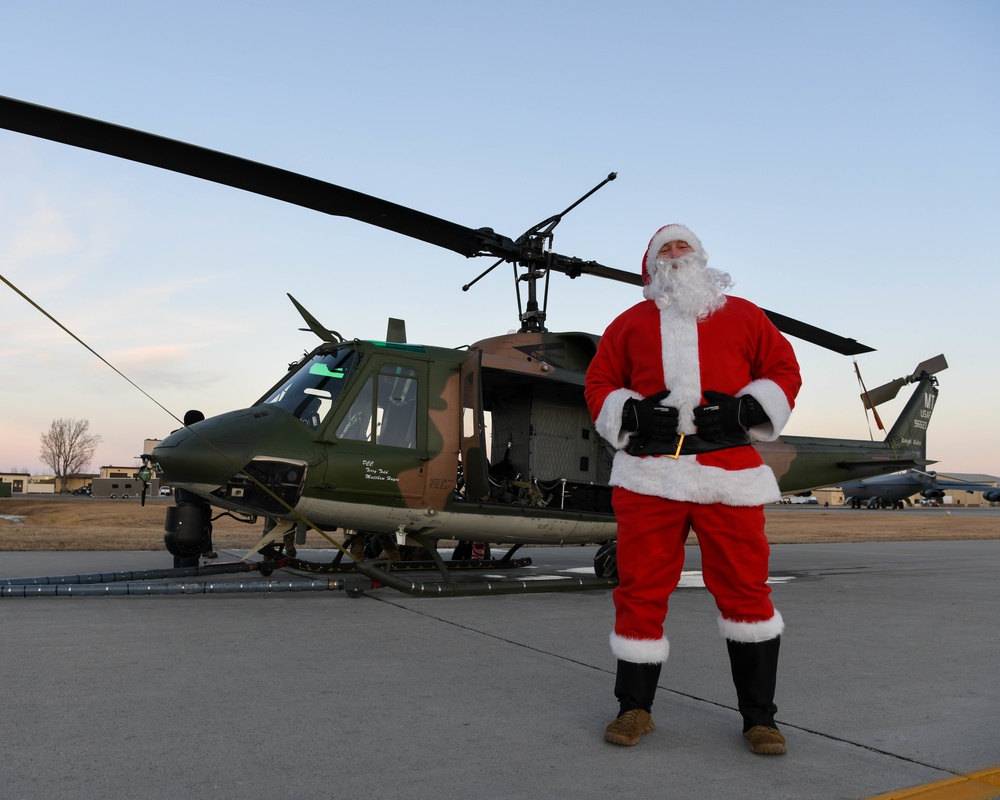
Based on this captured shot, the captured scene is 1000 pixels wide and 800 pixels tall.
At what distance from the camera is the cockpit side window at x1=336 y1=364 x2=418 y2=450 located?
257 inches

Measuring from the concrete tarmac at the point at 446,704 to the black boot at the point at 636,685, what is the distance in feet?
0.44

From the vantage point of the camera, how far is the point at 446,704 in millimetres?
3080

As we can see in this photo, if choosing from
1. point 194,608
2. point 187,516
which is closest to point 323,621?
point 194,608

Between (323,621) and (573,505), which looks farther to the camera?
(573,505)

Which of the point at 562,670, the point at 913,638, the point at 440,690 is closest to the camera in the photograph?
the point at 440,690

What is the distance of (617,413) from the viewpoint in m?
3.08

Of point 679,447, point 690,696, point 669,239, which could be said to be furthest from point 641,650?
point 669,239

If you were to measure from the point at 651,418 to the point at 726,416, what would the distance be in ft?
0.94

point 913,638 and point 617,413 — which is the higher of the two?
point 617,413

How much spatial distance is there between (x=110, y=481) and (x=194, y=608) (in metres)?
67.7

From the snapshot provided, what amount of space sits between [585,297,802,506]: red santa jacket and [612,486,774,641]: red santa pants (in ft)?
0.22

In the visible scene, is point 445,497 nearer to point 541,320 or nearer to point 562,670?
point 541,320

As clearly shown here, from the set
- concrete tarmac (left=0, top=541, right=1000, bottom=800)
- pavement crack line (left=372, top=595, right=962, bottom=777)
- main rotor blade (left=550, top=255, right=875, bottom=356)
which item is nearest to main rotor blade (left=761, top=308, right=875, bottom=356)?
main rotor blade (left=550, top=255, right=875, bottom=356)

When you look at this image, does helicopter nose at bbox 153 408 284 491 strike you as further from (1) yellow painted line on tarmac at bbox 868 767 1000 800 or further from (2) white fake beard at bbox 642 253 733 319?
(1) yellow painted line on tarmac at bbox 868 767 1000 800
